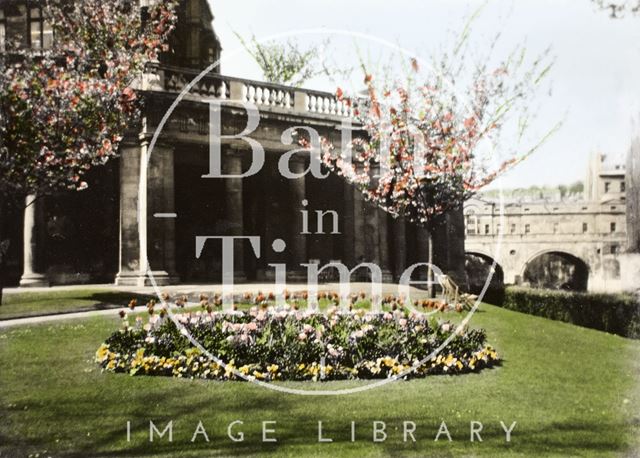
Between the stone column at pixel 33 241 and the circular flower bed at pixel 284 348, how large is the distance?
263cm

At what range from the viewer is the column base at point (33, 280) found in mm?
8156

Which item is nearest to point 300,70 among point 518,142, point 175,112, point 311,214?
point 311,214

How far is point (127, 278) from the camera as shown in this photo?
8227mm

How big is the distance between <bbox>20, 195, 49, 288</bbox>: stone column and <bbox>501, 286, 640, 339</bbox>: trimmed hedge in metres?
9.72

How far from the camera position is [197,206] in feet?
31.8

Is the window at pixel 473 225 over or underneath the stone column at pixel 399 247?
over

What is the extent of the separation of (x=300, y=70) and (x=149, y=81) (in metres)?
6.88

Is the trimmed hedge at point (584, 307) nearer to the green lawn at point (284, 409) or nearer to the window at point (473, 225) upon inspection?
the window at point (473, 225)

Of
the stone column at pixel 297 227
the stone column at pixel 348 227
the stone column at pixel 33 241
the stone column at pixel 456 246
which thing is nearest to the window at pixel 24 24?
the stone column at pixel 33 241

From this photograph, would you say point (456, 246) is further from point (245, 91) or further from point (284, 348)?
point (284, 348)

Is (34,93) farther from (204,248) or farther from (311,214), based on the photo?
(311,214)

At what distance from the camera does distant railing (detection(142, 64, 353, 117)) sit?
8.86 meters

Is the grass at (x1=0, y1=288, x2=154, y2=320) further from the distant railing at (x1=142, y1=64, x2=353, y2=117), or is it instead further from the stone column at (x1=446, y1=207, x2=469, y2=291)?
the stone column at (x1=446, y1=207, x2=469, y2=291)

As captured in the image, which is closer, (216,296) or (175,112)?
(216,296)
